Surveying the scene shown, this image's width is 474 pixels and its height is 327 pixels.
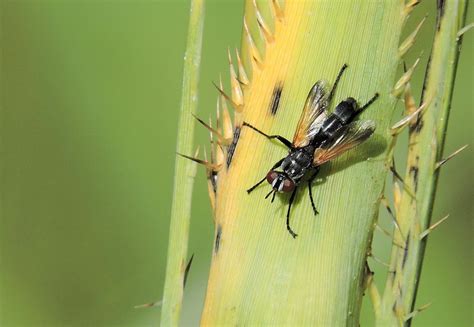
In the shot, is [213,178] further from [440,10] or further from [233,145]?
[440,10]

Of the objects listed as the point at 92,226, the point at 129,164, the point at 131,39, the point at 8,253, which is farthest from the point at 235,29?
the point at 8,253

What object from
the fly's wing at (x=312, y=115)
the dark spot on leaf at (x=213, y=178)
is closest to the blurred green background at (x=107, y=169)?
the fly's wing at (x=312, y=115)

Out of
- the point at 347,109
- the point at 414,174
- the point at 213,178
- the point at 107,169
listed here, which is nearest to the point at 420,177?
the point at 414,174

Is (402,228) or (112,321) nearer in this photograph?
(402,228)

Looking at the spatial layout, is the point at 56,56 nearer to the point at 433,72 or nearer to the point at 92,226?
the point at 92,226

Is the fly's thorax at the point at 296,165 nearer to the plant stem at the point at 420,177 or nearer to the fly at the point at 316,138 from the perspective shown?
the fly at the point at 316,138

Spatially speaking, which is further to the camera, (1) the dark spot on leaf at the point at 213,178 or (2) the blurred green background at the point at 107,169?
(2) the blurred green background at the point at 107,169

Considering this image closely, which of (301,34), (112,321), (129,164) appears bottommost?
(112,321)
